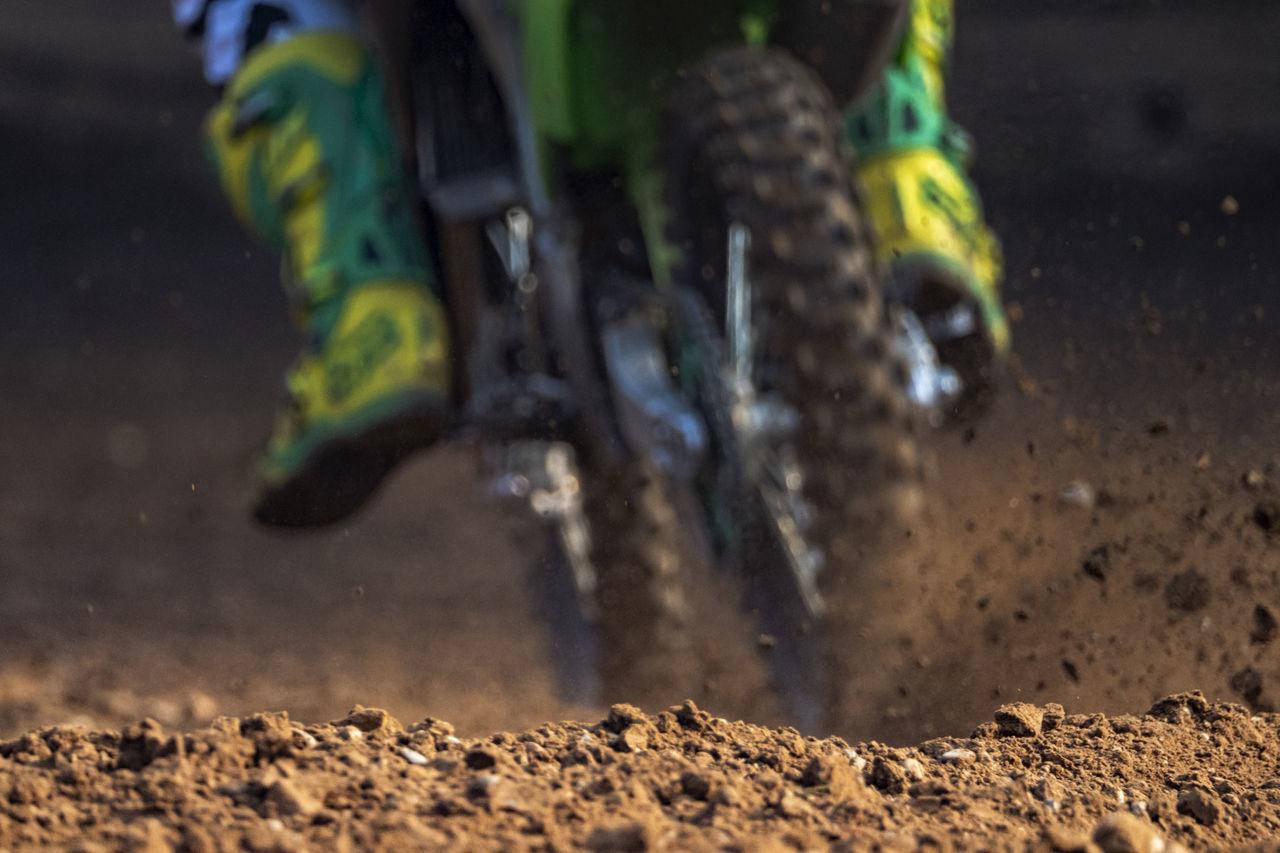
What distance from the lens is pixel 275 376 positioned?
6.27 metres

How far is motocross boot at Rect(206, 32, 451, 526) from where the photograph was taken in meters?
1.93

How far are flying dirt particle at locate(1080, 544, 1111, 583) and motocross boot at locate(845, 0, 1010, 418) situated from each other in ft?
0.95

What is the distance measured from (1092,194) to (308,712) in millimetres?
2698

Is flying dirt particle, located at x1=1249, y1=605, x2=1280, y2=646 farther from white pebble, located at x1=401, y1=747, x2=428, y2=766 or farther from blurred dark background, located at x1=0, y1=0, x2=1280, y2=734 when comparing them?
white pebble, located at x1=401, y1=747, x2=428, y2=766

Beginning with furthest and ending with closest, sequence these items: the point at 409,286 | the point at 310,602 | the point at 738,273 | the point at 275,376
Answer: the point at 275,376 → the point at 310,602 → the point at 409,286 → the point at 738,273

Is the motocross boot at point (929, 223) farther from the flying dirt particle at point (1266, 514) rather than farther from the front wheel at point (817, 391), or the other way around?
the flying dirt particle at point (1266, 514)

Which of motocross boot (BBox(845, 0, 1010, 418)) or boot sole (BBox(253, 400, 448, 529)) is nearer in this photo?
motocross boot (BBox(845, 0, 1010, 418))

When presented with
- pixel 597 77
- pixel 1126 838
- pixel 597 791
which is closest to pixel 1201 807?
pixel 1126 838

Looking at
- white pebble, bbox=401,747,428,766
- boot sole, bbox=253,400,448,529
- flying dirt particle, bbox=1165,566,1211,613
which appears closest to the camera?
white pebble, bbox=401,747,428,766

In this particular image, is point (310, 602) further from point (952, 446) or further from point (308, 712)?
point (952, 446)

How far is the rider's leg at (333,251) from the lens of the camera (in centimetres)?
192

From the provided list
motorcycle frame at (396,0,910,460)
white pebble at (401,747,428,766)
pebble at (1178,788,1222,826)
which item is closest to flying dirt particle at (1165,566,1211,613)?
pebble at (1178,788,1222,826)

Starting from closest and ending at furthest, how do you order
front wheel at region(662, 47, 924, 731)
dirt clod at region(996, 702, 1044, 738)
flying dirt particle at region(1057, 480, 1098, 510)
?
dirt clod at region(996, 702, 1044, 738)
front wheel at region(662, 47, 924, 731)
flying dirt particle at region(1057, 480, 1098, 510)

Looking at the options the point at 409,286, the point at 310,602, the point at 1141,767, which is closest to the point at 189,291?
the point at 310,602
